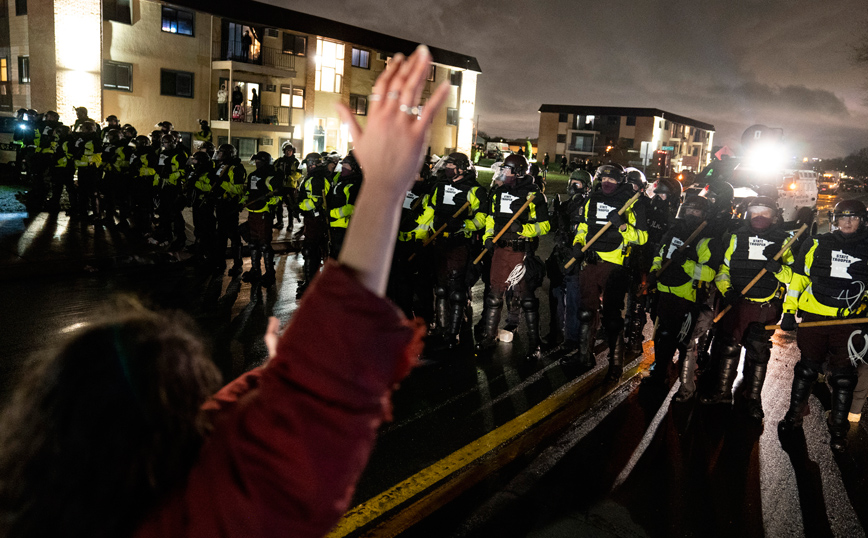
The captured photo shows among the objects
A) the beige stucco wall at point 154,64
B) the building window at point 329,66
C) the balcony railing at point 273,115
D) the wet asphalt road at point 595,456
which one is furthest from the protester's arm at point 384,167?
the building window at point 329,66

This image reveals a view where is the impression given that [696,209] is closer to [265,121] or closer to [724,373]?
[724,373]

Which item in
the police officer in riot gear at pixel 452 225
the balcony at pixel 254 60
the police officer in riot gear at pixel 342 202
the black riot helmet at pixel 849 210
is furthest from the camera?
the balcony at pixel 254 60

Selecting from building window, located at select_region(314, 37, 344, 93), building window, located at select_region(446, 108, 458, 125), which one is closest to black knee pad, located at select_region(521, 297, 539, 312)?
building window, located at select_region(314, 37, 344, 93)

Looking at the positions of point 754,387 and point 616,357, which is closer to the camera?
point 754,387

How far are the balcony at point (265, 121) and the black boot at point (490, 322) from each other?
76.2ft

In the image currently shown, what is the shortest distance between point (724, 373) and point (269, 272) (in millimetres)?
7113

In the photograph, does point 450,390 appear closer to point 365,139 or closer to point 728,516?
point 728,516

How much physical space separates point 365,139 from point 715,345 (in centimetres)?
676

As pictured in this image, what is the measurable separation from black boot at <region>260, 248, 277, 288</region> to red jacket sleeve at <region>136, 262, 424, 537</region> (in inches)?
369

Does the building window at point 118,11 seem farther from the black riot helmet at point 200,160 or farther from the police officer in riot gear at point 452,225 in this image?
the police officer in riot gear at point 452,225

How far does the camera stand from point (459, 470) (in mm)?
4766

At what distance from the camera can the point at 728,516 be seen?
445cm

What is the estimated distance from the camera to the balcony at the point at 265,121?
2834 cm

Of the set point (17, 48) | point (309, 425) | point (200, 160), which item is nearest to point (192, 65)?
point (17, 48)
